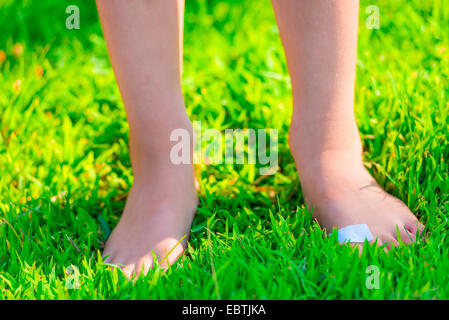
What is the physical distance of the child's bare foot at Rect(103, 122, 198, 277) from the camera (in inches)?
45.8

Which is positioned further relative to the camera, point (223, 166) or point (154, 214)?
point (223, 166)

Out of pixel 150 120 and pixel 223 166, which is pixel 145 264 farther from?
pixel 223 166

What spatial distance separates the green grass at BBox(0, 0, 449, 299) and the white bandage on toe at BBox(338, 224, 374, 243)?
0.05 m

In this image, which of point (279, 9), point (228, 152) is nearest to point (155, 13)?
point (279, 9)

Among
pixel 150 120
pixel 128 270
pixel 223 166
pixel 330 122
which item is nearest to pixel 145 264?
pixel 128 270

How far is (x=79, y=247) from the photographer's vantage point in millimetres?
1214

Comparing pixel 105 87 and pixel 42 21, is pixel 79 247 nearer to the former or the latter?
pixel 105 87

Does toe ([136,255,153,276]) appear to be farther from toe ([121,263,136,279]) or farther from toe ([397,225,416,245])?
toe ([397,225,416,245])

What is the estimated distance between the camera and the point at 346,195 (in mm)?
1156

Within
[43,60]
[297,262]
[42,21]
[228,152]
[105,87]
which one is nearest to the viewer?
[297,262]

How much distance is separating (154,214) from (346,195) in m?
0.46

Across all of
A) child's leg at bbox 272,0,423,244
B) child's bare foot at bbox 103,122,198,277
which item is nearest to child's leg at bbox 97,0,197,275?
child's bare foot at bbox 103,122,198,277

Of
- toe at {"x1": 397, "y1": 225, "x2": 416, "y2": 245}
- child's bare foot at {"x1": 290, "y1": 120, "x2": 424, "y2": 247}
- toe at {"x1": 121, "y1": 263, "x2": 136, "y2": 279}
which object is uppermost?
child's bare foot at {"x1": 290, "y1": 120, "x2": 424, "y2": 247}

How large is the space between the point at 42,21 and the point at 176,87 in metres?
1.30
